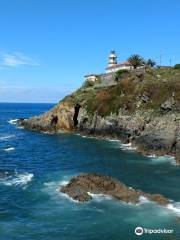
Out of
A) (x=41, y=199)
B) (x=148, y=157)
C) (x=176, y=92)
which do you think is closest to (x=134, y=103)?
(x=176, y=92)

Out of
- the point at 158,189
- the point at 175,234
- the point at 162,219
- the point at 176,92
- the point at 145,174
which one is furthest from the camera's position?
the point at 176,92

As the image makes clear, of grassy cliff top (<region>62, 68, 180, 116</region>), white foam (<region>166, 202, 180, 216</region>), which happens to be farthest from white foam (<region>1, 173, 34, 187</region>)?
grassy cliff top (<region>62, 68, 180, 116</region>)

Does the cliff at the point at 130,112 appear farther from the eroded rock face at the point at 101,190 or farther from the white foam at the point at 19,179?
the white foam at the point at 19,179

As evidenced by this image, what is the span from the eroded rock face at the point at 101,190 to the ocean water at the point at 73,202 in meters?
1.05

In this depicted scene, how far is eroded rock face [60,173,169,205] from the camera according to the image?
1916 inches

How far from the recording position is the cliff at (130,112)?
84.7 metres

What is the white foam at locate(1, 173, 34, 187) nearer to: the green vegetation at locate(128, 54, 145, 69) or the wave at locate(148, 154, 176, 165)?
the wave at locate(148, 154, 176, 165)

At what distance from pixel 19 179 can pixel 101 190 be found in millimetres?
14856

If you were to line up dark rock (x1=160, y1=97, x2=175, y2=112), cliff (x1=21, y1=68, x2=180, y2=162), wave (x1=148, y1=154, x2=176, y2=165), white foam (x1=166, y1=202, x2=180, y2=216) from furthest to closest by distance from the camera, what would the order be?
dark rock (x1=160, y1=97, x2=175, y2=112) → cliff (x1=21, y1=68, x2=180, y2=162) → wave (x1=148, y1=154, x2=176, y2=165) → white foam (x1=166, y1=202, x2=180, y2=216)

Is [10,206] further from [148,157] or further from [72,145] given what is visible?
[72,145]

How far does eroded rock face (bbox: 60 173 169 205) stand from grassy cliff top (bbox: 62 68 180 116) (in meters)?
38.3

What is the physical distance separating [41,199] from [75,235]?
12.1 meters

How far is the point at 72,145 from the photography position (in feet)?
310
